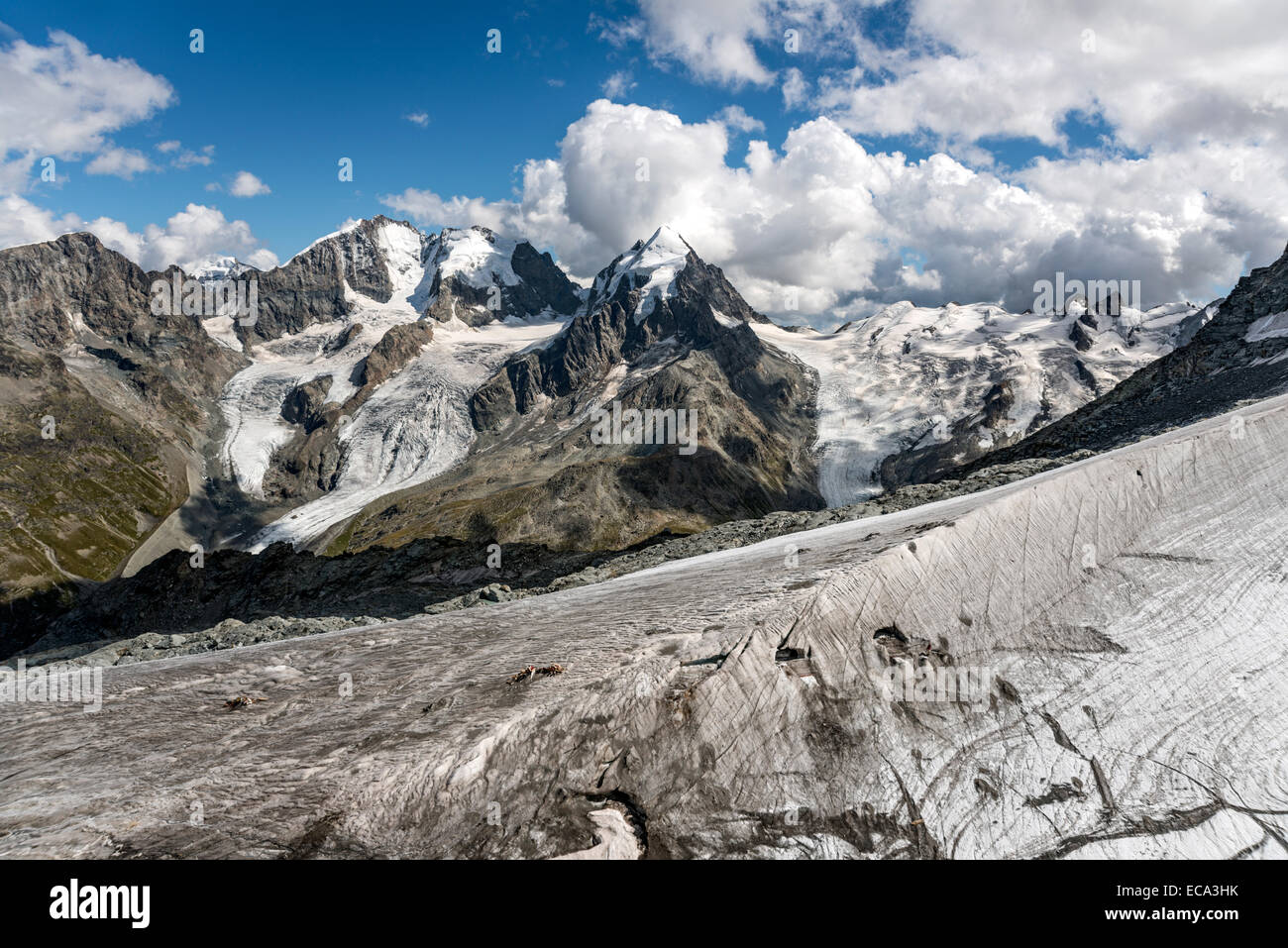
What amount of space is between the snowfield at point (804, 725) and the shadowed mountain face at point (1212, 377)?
2365 centimetres

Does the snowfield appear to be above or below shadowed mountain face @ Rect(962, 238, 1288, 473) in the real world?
below

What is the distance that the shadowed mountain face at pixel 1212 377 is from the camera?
3092cm

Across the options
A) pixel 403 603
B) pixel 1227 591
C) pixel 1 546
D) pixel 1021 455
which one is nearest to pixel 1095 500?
pixel 1227 591

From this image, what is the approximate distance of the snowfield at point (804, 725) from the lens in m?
5.56

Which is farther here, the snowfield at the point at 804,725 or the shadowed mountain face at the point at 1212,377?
the shadowed mountain face at the point at 1212,377

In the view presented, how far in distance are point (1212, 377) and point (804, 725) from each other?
1752 inches

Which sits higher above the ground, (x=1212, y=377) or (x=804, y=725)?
(x=1212, y=377)

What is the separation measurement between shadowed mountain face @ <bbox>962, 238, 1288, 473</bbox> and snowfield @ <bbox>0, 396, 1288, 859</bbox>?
23.7 m

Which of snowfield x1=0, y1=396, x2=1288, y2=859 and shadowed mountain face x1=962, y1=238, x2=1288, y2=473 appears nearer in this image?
snowfield x1=0, y1=396, x2=1288, y2=859

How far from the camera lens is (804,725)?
645 cm

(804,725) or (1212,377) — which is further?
(1212,377)

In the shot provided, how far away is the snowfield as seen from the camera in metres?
5.56

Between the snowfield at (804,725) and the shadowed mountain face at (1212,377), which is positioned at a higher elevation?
the shadowed mountain face at (1212,377)
